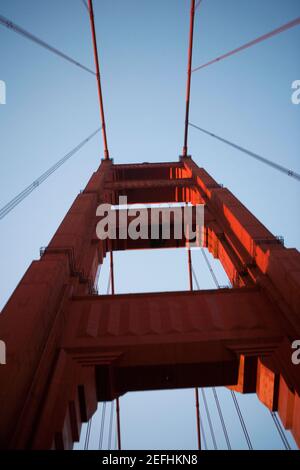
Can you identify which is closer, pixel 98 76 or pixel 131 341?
pixel 131 341

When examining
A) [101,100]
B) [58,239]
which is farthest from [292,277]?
[101,100]

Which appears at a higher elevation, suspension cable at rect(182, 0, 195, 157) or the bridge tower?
suspension cable at rect(182, 0, 195, 157)

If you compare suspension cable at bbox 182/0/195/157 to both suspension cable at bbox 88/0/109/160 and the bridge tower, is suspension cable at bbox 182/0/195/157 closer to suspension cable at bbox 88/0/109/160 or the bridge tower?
suspension cable at bbox 88/0/109/160

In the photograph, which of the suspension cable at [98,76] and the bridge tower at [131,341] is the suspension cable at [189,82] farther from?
the bridge tower at [131,341]

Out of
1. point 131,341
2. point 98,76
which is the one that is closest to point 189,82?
point 98,76

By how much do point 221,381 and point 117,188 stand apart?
41.5 feet

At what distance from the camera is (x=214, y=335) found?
7.11 m

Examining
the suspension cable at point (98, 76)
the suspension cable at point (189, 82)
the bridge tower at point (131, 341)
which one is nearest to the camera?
the bridge tower at point (131, 341)

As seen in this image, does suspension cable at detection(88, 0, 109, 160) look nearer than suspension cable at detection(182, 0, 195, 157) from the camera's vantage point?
Yes

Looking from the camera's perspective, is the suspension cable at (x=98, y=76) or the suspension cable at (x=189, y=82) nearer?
the suspension cable at (x=98, y=76)

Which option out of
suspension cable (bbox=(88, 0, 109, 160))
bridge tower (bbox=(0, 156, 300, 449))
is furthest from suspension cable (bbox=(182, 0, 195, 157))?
bridge tower (bbox=(0, 156, 300, 449))

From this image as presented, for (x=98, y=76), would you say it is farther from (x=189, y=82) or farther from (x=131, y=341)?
(x=131, y=341)

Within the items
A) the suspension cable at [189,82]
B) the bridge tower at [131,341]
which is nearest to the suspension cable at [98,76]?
the suspension cable at [189,82]
